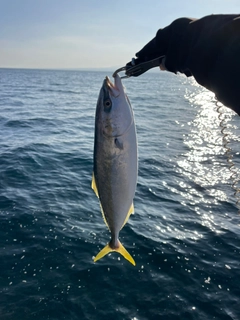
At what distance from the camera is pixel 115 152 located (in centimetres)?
425

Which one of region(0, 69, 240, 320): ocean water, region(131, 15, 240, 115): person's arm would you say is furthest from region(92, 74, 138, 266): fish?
region(0, 69, 240, 320): ocean water

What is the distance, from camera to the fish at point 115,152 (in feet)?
13.4

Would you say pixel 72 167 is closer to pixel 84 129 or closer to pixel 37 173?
pixel 37 173

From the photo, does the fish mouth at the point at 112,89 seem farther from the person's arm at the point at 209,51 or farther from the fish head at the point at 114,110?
the person's arm at the point at 209,51

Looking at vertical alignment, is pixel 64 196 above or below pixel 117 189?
below

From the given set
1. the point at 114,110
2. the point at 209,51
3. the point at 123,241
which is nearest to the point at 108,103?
the point at 114,110

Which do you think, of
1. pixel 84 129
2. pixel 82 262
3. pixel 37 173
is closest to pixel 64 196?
pixel 37 173

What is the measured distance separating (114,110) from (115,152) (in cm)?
58

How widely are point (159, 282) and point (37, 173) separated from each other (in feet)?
31.4

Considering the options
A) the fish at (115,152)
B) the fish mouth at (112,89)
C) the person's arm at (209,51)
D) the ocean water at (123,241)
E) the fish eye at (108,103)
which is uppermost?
the person's arm at (209,51)

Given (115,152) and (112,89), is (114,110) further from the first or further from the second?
(115,152)

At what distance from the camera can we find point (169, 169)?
17016 mm

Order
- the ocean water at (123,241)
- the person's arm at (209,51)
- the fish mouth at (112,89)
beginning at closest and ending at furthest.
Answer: the person's arm at (209,51) → the fish mouth at (112,89) → the ocean water at (123,241)

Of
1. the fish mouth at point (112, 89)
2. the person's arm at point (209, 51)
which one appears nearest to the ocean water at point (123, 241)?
the person's arm at point (209, 51)
